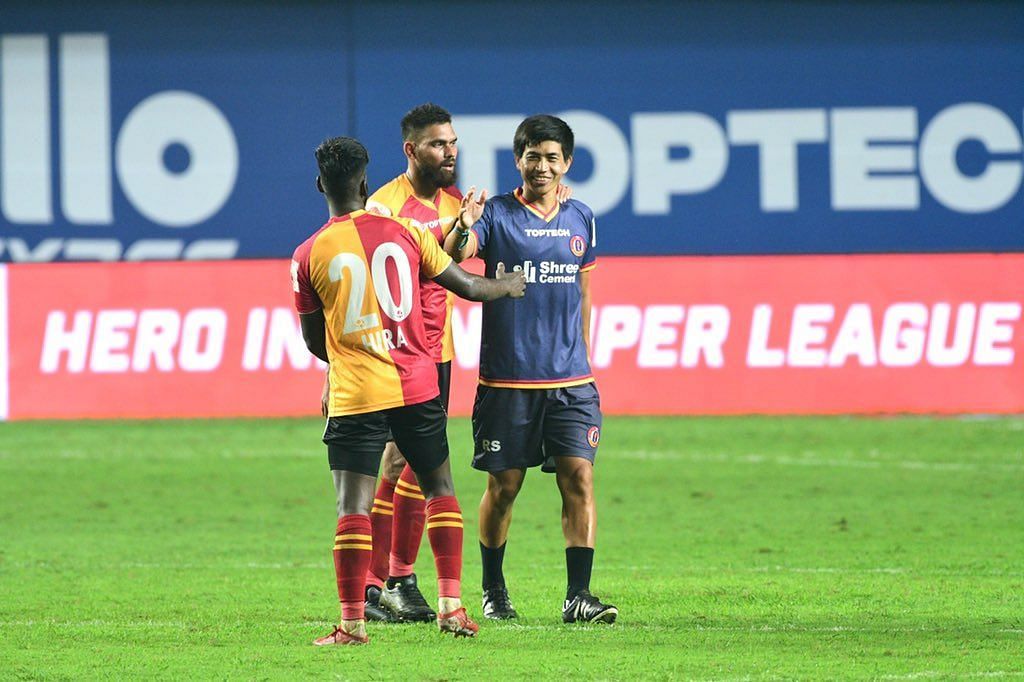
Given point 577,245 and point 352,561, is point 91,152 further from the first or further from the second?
point 352,561

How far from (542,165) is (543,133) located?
5.3 inches

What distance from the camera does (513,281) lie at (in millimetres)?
6723

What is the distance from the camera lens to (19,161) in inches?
867

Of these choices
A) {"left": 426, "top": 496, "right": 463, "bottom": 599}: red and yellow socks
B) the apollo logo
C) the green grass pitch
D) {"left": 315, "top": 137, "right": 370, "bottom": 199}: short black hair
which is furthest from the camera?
the apollo logo

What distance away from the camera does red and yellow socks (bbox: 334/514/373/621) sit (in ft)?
20.8

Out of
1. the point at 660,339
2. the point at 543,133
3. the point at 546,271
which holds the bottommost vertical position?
the point at 660,339

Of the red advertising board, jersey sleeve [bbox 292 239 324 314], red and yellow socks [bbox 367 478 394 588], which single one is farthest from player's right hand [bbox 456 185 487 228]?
the red advertising board

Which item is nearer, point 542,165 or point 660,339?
point 542,165

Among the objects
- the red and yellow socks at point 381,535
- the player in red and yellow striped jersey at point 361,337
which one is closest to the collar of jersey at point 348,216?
the player in red and yellow striped jersey at point 361,337

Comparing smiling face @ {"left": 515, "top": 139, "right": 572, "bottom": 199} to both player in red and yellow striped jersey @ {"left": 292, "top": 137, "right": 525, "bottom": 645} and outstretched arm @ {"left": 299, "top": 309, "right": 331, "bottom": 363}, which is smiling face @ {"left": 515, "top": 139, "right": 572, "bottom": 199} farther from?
outstretched arm @ {"left": 299, "top": 309, "right": 331, "bottom": 363}

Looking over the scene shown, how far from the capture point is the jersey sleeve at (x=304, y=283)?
20.9ft

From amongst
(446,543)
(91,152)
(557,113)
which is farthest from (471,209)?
(91,152)

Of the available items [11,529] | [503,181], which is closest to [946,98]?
[503,181]

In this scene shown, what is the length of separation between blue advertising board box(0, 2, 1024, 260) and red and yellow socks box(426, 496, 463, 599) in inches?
614
